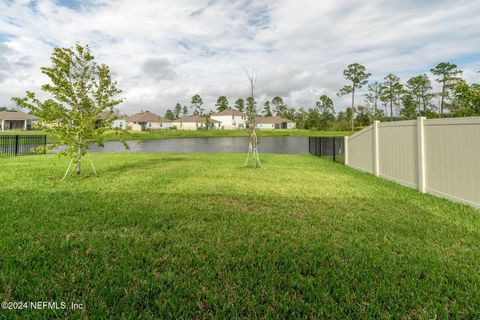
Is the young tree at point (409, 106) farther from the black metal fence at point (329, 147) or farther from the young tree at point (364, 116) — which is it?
the black metal fence at point (329, 147)

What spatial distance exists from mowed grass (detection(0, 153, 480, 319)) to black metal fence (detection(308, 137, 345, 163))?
795 centimetres

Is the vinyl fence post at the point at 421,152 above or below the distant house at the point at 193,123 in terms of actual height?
below

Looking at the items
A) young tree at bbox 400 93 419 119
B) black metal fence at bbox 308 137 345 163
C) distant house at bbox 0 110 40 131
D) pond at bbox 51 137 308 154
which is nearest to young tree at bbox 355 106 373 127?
young tree at bbox 400 93 419 119

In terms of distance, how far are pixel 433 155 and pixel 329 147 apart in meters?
11.1

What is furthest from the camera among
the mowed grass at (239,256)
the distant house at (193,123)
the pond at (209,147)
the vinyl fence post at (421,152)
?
the distant house at (193,123)

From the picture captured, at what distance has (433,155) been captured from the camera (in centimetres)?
579

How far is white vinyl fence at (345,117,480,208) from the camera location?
4.83 m

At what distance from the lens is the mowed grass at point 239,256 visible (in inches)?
85.3

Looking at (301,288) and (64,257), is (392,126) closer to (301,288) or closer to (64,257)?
(301,288)

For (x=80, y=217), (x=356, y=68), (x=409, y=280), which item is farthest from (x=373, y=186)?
(x=356, y=68)

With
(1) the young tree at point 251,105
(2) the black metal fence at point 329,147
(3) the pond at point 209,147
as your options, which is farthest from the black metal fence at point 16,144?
(2) the black metal fence at point 329,147

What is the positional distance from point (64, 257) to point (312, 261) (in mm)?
2595

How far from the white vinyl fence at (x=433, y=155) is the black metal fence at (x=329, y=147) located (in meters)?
4.29

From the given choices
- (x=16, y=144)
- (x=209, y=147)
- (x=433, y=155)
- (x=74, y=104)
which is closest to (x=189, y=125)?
(x=209, y=147)
